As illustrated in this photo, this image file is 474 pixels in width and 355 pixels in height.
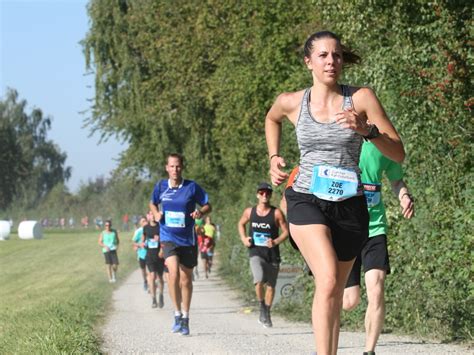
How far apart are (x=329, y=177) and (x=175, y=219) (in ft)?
22.0

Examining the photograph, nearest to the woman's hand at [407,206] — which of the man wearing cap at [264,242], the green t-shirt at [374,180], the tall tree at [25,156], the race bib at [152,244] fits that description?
the green t-shirt at [374,180]

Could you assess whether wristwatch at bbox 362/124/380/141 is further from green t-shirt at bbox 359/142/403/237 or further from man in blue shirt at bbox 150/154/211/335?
man in blue shirt at bbox 150/154/211/335

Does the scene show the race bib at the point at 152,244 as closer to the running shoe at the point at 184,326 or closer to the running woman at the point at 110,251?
the running shoe at the point at 184,326

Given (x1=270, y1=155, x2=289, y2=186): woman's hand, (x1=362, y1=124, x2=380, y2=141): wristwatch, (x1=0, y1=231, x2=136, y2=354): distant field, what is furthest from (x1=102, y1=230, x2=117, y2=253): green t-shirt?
(x1=362, y1=124, x2=380, y2=141): wristwatch

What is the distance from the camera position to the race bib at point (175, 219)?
43.2ft

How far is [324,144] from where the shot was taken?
670cm

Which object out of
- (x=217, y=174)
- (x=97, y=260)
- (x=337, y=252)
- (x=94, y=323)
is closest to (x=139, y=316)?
(x=94, y=323)

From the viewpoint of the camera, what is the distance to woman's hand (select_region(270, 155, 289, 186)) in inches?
263

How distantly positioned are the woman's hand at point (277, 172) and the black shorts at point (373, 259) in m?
2.73

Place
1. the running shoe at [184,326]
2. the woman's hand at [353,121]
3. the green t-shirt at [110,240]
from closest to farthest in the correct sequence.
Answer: the woman's hand at [353,121] → the running shoe at [184,326] → the green t-shirt at [110,240]

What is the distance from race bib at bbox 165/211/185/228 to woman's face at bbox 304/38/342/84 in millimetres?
6506

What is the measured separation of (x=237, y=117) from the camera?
96.1ft

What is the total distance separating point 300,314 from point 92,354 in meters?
5.98

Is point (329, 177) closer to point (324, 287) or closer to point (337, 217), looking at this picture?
point (337, 217)
